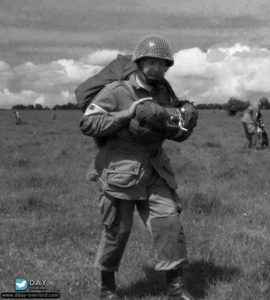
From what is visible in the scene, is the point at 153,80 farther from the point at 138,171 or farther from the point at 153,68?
the point at 138,171

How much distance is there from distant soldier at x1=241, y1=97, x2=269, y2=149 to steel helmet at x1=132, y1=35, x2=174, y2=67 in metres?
14.2

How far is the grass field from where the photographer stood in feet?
17.5

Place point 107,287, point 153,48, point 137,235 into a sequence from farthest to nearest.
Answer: point 137,235 < point 107,287 < point 153,48

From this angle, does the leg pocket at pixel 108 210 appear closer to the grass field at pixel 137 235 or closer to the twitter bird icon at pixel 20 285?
the grass field at pixel 137 235

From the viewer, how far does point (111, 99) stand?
454cm

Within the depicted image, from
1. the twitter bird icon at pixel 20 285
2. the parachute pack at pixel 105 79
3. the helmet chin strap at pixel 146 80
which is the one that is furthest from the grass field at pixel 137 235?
the helmet chin strap at pixel 146 80

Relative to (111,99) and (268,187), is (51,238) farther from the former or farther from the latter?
(268,187)

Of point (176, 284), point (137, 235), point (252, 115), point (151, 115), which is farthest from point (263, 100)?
point (151, 115)

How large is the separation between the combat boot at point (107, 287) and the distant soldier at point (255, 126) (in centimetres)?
1385

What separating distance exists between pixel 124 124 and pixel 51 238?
9.80ft

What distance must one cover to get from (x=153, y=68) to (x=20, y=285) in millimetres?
2549

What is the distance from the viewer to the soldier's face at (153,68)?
4.50 m

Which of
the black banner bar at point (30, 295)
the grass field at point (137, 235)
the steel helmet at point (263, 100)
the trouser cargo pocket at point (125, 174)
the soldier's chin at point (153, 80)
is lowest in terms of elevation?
the black banner bar at point (30, 295)

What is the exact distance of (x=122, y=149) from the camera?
4.64 meters
